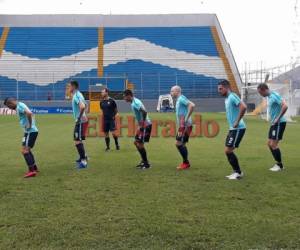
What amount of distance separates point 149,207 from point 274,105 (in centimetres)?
447

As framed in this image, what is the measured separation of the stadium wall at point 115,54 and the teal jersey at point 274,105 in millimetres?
40541

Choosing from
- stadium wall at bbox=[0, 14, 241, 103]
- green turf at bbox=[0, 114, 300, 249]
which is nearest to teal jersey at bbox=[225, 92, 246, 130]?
green turf at bbox=[0, 114, 300, 249]

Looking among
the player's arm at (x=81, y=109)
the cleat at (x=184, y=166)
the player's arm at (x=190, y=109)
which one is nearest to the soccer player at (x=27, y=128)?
the player's arm at (x=81, y=109)

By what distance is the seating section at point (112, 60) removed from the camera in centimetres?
5116

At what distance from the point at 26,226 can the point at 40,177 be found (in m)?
3.63

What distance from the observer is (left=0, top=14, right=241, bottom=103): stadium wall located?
51375 millimetres

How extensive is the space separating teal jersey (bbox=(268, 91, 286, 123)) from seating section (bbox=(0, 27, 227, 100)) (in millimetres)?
40120

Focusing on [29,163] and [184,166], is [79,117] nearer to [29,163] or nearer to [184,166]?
[29,163]

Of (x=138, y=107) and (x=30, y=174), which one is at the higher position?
(x=138, y=107)

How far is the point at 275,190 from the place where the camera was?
7.94 m

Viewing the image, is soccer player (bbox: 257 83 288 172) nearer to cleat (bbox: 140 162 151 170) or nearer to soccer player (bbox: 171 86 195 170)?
soccer player (bbox: 171 86 195 170)

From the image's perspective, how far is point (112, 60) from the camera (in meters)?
53.4

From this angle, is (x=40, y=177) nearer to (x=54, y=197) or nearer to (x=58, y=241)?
(x=54, y=197)

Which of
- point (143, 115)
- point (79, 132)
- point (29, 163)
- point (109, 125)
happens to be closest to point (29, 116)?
point (29, 163)
